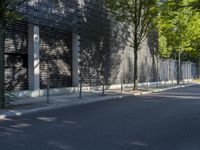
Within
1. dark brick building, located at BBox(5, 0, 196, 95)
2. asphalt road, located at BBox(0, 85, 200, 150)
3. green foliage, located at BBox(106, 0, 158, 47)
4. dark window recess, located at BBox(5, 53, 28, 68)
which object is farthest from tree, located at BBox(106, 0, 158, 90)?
asphalt road, located at BBox(0, 85, 200, 150)

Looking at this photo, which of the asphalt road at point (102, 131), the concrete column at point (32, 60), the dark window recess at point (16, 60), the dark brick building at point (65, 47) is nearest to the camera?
the asphalt road at point (102, 131)

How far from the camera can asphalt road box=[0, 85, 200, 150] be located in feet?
30.8

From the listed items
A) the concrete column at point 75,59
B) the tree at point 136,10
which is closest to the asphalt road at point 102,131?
the concrete column at point 75,59

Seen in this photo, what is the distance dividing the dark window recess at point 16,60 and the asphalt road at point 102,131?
23.7 feet

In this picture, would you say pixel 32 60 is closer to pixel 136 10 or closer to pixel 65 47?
pixel 65 47

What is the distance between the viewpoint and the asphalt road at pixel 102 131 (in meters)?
9.38

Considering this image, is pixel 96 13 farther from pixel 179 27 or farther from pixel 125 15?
pixel 179 27

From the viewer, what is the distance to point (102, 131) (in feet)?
37.4

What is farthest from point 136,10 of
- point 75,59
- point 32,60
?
point 32,60

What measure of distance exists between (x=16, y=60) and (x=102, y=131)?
12.6 metres

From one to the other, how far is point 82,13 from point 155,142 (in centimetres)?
2065

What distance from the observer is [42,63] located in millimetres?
24953

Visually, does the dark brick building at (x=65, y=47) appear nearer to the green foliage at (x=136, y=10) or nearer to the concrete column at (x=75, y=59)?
the concrete column at (x=75, y=59)

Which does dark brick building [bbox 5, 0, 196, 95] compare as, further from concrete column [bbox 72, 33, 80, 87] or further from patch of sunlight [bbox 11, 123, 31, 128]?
patch of sunlight [bbox 11, 123, 31, 128]
